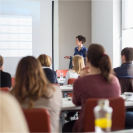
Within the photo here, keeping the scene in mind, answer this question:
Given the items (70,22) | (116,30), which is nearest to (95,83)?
(116,30)

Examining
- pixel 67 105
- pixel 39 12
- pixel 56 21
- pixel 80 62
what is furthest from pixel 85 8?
pixel 67 105

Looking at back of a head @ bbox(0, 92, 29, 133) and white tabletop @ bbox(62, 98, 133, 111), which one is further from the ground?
back of a head @ bbox(0, 92, 29, 133)

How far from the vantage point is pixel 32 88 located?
1.75 metres

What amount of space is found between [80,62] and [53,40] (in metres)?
2.97

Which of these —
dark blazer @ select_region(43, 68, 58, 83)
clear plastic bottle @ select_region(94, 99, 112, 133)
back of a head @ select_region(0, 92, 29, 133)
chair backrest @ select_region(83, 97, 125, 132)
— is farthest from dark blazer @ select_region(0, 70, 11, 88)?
back of a head @ select_region(0, 92, 29, 133)

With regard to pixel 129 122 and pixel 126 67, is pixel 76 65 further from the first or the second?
pixel 129 122

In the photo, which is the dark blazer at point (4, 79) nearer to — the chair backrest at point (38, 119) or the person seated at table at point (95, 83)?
the person seated at table at point (95, 83)

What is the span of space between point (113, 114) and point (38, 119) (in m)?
0.73

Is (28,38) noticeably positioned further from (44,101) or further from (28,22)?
(44,101)

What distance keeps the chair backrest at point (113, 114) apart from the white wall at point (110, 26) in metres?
4.40

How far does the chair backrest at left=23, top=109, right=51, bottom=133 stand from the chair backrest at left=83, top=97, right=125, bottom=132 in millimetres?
434

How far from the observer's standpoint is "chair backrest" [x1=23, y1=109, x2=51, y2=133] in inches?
61.8

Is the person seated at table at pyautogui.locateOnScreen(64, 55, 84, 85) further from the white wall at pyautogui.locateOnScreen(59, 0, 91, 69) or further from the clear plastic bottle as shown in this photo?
→ the white wall at pyautogui.locateOnScreen(59, 0, 91, 69)

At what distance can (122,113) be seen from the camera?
2.03 meters
